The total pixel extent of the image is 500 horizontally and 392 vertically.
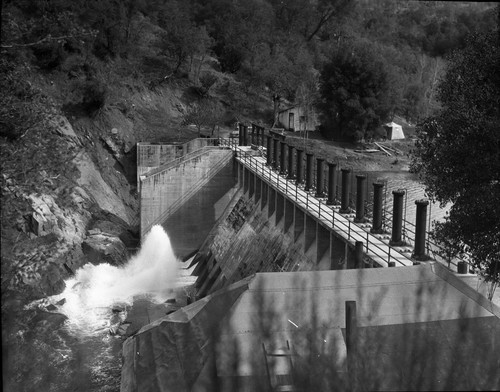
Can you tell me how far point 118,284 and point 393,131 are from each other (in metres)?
40.9

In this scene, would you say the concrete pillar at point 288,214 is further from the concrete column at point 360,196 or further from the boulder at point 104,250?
the boulder at point 104,250

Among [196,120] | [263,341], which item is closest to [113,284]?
[196,120]

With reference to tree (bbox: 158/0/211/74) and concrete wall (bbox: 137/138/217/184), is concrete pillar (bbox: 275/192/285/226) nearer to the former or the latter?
concrete wall (bbox: 137/138/217/184)

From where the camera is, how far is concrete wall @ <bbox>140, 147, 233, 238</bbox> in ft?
131

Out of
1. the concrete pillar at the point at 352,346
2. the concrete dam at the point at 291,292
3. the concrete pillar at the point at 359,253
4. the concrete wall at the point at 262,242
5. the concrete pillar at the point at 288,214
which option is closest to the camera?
the concrete pillar at the point at 352,346

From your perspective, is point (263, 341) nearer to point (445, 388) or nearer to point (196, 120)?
point (445, 388)

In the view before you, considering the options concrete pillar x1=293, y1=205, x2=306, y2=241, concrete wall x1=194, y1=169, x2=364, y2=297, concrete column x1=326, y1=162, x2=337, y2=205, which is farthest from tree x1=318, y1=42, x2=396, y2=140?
concrete pillar x1=293, y1=205, x2=306, y2=241

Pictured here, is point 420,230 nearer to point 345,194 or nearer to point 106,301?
point 345,194

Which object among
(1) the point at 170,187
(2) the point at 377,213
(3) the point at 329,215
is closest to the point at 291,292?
(2) the point at 377,213

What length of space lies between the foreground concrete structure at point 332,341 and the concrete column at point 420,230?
401 cm

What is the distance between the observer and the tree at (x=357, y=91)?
60.4 m

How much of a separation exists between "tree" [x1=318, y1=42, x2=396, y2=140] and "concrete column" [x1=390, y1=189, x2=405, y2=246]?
3838 centimetres

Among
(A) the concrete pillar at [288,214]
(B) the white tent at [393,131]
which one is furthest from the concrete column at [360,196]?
(B) the white tent at [393,131]

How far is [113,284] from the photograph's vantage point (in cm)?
3438
